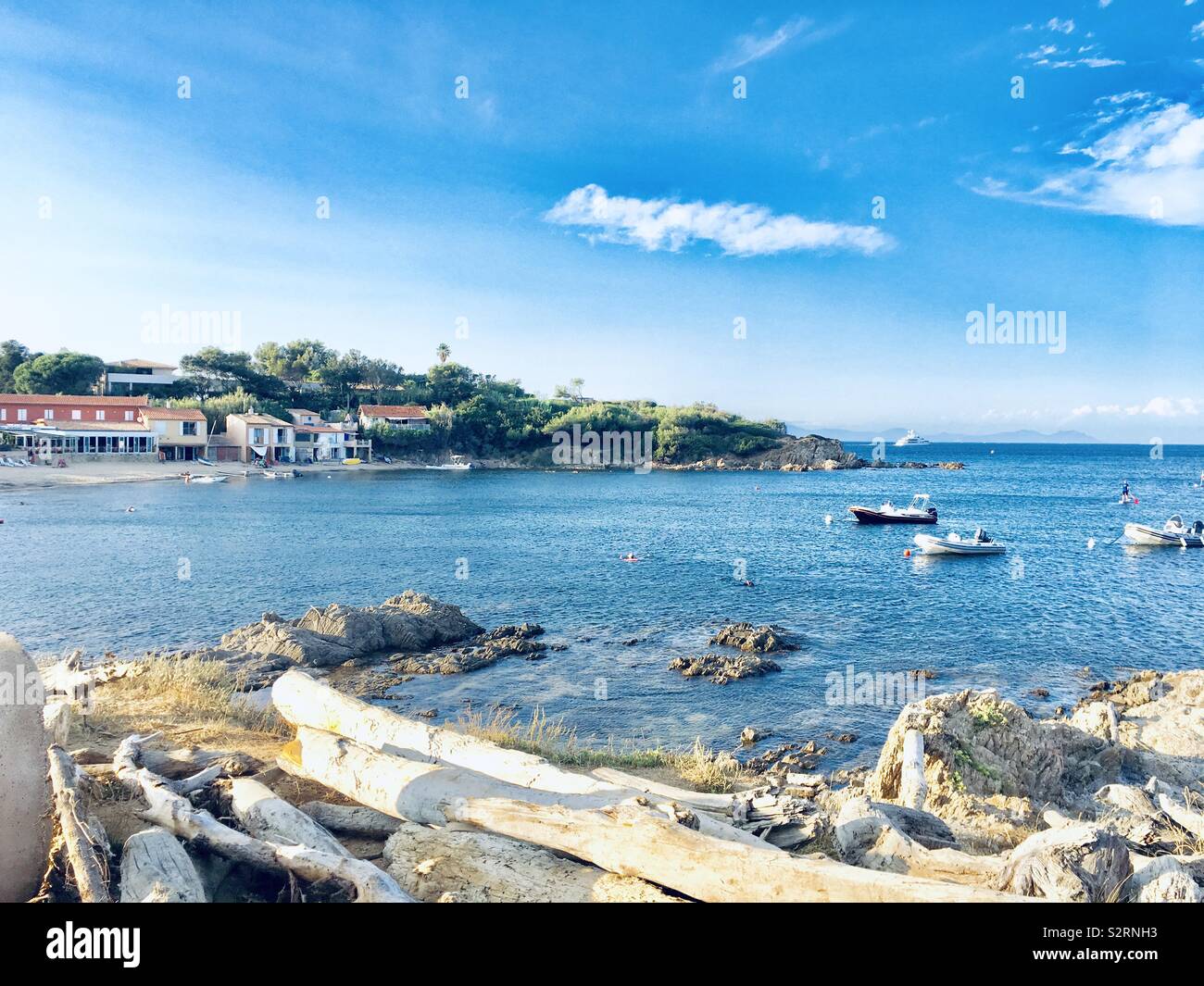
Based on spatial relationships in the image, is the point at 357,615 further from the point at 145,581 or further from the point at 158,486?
the point at 158,486

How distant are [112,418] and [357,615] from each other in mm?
83030

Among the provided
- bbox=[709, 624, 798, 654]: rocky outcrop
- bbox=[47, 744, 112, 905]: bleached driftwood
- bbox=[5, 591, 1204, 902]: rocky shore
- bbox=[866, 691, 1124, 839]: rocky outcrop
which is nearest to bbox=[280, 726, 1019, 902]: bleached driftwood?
bbox=[5, 591, 1204, 902]: rocky shore

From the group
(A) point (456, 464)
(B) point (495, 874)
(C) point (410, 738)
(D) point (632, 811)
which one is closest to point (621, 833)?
(D) point (632, 811)

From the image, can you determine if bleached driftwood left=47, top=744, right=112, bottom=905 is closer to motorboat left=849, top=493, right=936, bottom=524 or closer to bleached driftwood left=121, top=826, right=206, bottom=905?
Result: bleached driftwood left=121, top=826, right=206, bottom=905

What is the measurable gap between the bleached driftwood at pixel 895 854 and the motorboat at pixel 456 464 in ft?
355

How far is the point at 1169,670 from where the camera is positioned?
21953mm

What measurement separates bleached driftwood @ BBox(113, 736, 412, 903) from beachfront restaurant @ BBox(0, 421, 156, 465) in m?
88.2

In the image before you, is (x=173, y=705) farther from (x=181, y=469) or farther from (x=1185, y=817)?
(x=181, y=469)

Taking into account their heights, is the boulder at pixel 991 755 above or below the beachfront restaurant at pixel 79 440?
below

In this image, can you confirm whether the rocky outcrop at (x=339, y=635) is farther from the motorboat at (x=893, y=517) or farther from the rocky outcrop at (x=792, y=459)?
the rocky outcrop at (x=792, y=459)

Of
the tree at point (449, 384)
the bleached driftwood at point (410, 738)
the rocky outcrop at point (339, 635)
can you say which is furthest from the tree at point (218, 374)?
the bleached driftwood at point (410, 738)

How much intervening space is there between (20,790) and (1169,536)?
5588cm

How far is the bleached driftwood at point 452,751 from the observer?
747 cm

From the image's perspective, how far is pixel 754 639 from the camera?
23.6 meters
